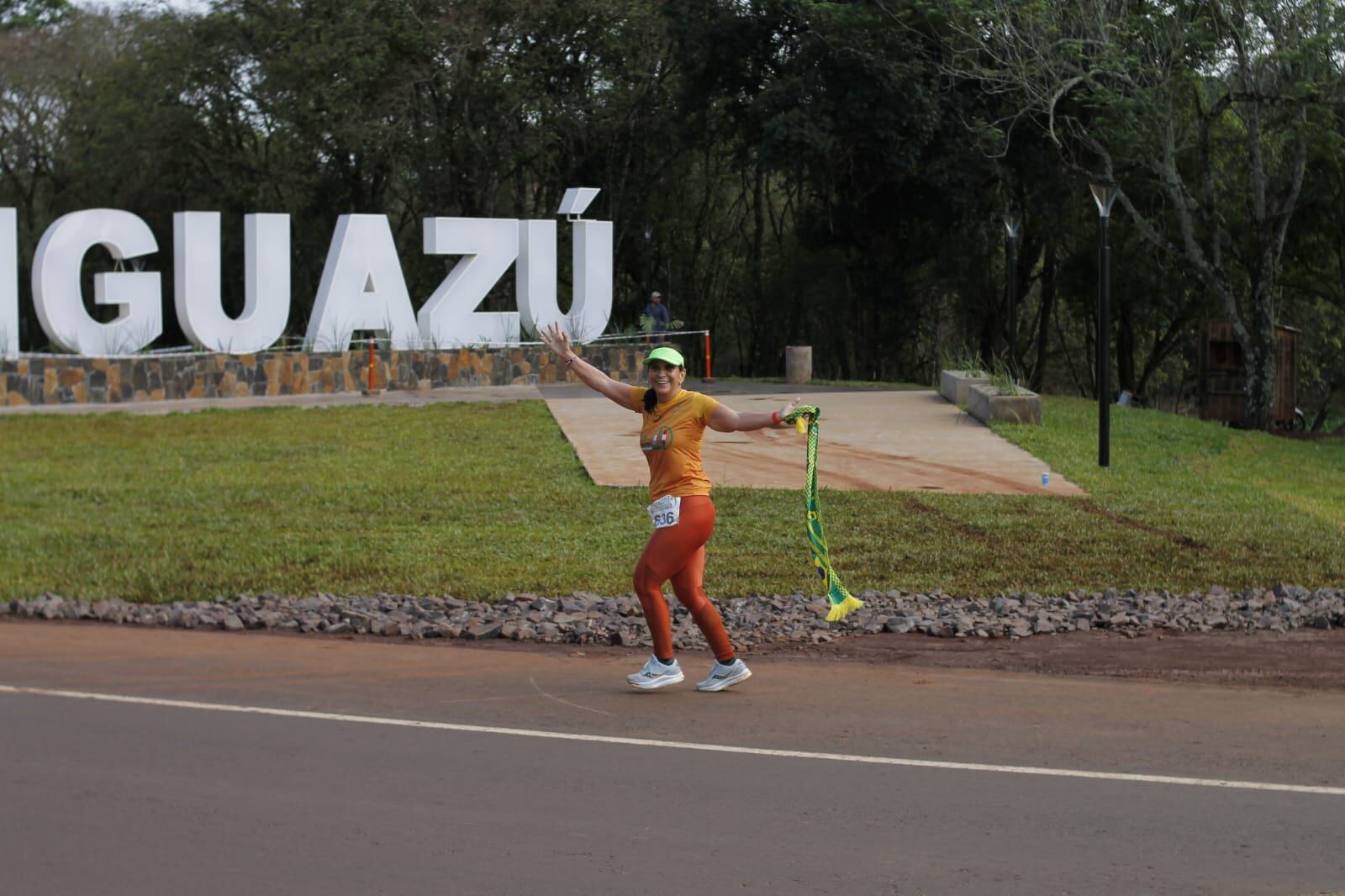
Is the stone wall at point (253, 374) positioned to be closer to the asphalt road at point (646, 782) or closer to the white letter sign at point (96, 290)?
the white letter sign at point (96, 290)

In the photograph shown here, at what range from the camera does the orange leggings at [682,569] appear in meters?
8.41

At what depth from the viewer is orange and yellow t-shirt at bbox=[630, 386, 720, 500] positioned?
27.7 ft

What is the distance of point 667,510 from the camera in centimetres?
844

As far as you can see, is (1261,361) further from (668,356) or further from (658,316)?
(668,356)

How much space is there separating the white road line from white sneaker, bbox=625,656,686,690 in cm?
99

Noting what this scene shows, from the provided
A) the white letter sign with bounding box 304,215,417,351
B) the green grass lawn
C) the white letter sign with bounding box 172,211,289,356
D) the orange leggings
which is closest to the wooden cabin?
the green grass lawn

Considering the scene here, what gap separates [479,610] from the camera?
11.7 m

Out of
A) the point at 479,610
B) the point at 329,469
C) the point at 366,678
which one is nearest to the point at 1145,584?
the point at 479,610

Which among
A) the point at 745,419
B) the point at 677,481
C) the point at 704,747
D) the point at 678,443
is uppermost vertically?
the point at 745,419

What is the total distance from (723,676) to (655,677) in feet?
1.28

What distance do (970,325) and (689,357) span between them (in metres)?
8.33

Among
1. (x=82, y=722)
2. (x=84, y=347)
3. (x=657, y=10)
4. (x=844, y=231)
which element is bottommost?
(x=82, y=722)

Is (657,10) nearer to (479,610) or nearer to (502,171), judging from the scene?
(502,171)

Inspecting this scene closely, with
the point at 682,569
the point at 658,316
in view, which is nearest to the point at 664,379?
the point at 682,569
